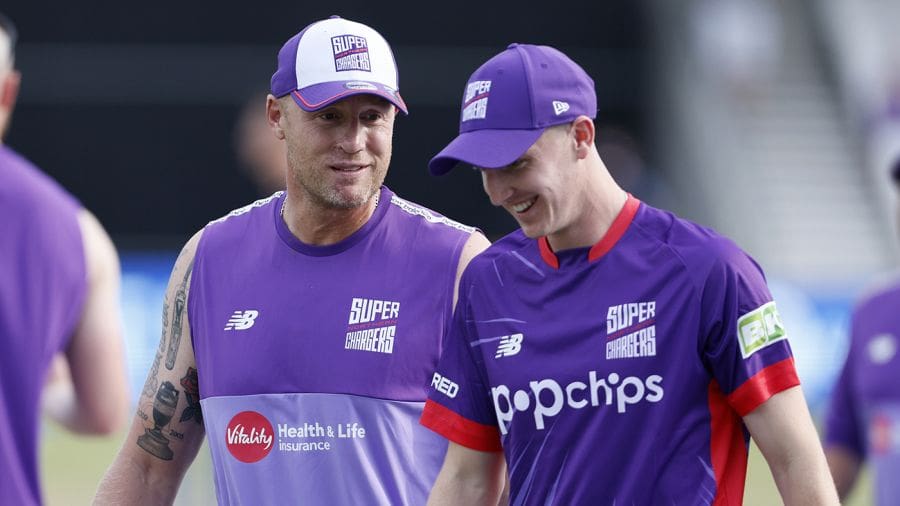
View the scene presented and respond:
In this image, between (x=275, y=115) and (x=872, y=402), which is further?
(x=872, y=402)

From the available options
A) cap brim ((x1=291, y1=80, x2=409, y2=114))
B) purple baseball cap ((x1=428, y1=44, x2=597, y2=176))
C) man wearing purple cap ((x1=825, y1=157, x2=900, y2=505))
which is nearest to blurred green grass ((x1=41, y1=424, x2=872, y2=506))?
man wearing purple cap ((x1=825, y1=157, x2=900, y2=505))

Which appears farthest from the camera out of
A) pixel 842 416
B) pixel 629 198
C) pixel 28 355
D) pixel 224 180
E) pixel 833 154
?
pixel 833 154

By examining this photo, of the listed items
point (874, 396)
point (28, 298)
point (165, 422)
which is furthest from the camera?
point (874, 396)

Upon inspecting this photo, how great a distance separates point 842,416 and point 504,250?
248 cm

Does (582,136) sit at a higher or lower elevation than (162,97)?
higher

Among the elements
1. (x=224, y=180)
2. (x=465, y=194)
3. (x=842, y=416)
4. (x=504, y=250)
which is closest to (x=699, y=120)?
(x=465, y=194)

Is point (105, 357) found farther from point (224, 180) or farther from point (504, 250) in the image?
point (224, 180)

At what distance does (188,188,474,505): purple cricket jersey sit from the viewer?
4.52 m

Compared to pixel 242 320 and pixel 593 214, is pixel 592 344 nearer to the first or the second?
pixel 593 214

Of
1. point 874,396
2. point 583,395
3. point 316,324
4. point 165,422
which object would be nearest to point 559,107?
point 583,395

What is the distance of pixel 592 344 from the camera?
13.5 feet

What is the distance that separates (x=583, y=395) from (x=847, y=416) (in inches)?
101

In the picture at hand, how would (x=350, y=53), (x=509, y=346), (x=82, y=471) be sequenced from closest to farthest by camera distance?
(x=509, y=346), (x=350, y=53), (x=82, y=471)

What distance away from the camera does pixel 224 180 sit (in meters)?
19.3
